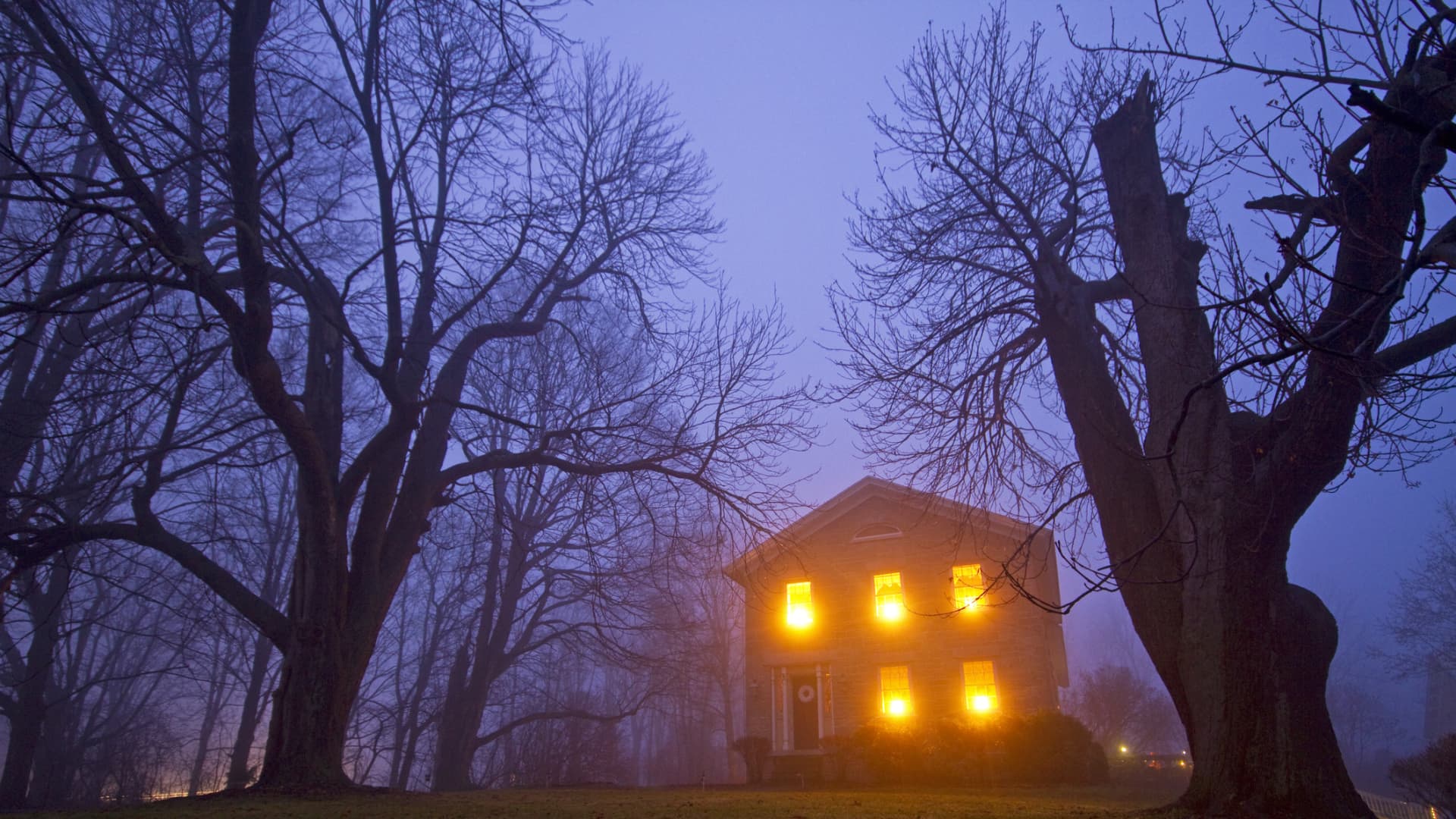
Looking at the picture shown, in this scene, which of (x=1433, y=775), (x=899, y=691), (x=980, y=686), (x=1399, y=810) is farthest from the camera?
(x=899, y=691)

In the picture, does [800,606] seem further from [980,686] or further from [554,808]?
[554,808]

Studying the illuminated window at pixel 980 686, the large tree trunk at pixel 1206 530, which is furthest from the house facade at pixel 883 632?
the large tree trunk at pixel 1206 530

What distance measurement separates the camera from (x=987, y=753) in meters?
17.6

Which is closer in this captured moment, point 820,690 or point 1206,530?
point 1206,530

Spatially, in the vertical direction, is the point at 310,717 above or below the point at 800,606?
below

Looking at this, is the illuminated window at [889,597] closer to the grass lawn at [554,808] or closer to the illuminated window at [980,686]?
the illuminated window at [980,686]

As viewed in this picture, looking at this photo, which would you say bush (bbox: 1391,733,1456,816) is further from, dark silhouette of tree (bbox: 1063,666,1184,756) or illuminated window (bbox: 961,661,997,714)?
dark silhouette of tree (bbox: 1063,666,1184,756)

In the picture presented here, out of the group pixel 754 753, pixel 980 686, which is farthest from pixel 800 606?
pixel 980 686

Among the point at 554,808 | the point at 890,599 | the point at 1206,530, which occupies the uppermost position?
the point at 890,599

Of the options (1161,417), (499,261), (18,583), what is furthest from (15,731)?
(1161,417)

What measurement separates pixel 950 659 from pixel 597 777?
496 inches

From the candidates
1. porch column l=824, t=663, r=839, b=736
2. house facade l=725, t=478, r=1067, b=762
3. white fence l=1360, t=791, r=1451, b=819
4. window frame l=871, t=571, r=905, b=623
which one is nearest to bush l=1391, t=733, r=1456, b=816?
white fence l=1360, t=791, r=1451, b=819

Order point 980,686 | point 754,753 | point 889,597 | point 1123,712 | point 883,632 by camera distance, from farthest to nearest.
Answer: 1. point 1123,712
2. point 889,597
3. point 883,632
4. point 980,686
5. point 754,753

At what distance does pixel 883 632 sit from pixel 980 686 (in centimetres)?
291
